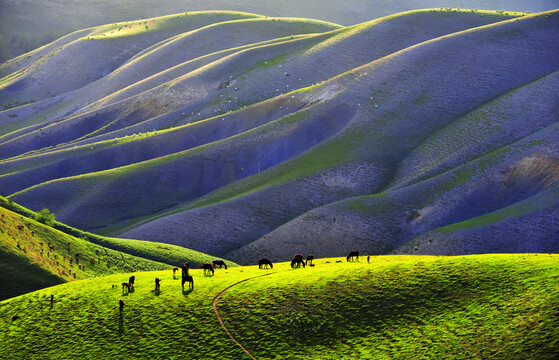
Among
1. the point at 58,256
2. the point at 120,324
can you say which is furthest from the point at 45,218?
the point at 120,324

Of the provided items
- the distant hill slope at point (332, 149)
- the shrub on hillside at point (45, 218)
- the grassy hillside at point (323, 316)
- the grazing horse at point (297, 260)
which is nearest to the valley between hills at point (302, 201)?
the grassy hillside at point (323, 316)

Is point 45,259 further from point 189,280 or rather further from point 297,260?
point 297,260

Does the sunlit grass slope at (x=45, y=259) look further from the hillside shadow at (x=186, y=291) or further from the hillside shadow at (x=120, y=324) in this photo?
the hillside shadow at (x=186, y=291)

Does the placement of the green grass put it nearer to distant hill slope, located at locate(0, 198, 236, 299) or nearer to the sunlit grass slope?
distant hill slope, located at locate(0, 198, 236, 299)

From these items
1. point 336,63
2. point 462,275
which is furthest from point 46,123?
point 462,275

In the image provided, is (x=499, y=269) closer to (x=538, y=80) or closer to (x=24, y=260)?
(x=24, y=260)

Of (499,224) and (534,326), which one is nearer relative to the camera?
(534,326)

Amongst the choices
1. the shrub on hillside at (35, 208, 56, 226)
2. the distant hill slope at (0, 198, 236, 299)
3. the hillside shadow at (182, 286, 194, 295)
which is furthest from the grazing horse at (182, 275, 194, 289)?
the shrub on hillside at (35, 208, 56, 226)
